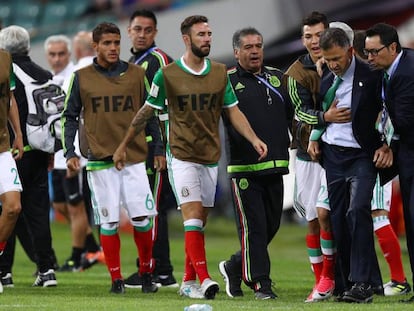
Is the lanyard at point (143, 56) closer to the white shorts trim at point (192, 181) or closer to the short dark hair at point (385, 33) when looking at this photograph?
the white shorts trim at point (192, 181)

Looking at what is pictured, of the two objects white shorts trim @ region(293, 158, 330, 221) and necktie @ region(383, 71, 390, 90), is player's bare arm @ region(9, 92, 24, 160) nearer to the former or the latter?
white shorts trim @ region(293, 158, 330, 221)

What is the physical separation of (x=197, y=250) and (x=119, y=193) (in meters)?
1.12

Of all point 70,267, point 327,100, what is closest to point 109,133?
point 327,100

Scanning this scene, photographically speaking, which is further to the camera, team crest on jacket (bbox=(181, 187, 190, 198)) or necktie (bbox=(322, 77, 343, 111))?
team crest on jacket (bbox=(181, 187, 190, 198))

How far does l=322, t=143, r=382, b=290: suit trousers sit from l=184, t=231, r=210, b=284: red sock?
1.17 m

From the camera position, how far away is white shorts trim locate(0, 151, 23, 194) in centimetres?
1285

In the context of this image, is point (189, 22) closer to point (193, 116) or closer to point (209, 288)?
point (193, 116)

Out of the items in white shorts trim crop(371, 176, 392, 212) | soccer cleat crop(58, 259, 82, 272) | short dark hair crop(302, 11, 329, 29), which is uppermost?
short dark hair crop(302, 11, 329, 29)

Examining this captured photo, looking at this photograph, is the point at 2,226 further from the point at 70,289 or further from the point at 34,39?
the point at 34,39

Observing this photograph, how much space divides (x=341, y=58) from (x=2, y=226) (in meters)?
3.59

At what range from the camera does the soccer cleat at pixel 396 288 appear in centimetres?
1346

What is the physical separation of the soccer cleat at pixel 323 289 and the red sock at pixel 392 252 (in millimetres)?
1271

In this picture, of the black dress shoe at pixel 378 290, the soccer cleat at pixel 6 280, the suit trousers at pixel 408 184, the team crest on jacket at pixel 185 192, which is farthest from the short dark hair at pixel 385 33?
the soccer cleat at pixel 6 280

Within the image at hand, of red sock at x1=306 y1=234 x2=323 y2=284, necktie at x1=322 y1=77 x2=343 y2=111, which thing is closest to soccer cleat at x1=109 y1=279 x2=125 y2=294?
red sock at x1=306 y1=234 x2=323 y2=284
